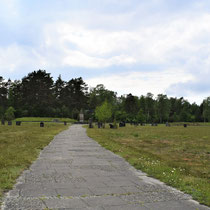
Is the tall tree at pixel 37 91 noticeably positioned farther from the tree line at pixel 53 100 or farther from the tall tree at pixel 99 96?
the tall tree at pixel 99 96

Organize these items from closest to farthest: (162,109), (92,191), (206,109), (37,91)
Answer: (92,191)
(37,91)
(206,109)
(162,109)

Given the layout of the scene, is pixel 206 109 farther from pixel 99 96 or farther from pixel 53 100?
pixel 53 100

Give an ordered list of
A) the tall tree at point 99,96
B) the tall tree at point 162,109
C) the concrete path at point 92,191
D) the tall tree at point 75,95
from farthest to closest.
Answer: the tall tree at point 162,109 < the tall tree at point 99,96 < the tall tree at point 75,95 < the concrete path at point 92,191

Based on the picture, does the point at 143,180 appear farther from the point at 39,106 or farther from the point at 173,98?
the point at 173,98

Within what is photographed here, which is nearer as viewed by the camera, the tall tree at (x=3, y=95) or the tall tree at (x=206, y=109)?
the tall tree at (x=3, y=95)

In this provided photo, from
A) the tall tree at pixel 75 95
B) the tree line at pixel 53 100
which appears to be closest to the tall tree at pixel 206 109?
the tree line at pixel 53 100

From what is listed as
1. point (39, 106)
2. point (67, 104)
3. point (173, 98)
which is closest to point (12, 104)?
point (39, 106)

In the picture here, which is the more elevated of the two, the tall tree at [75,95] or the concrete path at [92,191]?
the tall tree at [75,95]

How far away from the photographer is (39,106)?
9112cm

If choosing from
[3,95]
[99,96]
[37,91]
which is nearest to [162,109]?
[99,96]

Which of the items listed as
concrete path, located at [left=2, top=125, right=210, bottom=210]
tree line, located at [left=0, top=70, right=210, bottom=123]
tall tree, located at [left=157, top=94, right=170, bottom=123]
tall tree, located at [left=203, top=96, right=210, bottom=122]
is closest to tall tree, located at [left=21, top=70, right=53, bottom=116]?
tree line, located at [left=0, top=70, right=210, bottom=123]

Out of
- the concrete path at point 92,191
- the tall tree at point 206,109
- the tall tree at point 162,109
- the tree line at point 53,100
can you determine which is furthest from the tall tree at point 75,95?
the concrete path at point 92,191

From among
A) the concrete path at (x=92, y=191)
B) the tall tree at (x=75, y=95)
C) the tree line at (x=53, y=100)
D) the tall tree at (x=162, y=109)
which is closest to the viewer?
the concrete path at (x=92, y=191)

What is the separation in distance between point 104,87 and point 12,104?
158 feet
